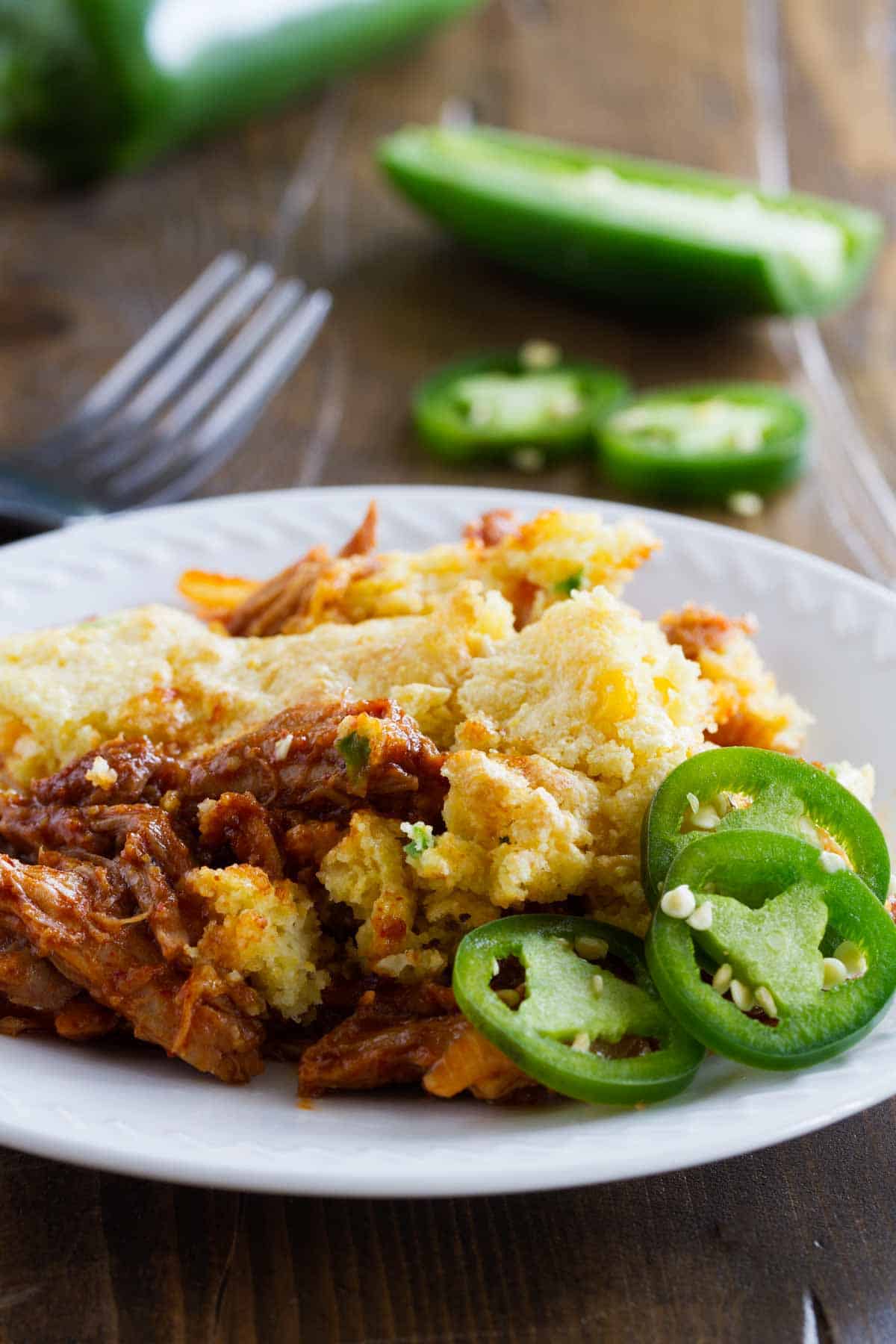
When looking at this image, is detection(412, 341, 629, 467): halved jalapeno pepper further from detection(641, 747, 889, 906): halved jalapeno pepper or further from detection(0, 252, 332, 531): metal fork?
detection(641, 747, 889, 906): halved jalapeno pepper

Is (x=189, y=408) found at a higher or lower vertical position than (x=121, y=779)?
lower

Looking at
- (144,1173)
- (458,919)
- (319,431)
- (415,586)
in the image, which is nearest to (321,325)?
(319,431)

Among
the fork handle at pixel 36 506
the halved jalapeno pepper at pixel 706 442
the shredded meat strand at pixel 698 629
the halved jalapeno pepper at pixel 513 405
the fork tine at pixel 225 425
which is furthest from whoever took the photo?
the halved jalapeno pepper at pixel 513 405

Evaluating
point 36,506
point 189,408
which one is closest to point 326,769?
point 36,506

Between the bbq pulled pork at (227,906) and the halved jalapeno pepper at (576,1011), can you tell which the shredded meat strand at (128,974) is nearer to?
the bbq pulled pork at (227,906)

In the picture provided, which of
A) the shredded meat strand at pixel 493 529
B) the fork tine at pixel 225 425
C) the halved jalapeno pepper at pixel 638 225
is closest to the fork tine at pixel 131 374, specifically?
the fork tine at pixel 225 425

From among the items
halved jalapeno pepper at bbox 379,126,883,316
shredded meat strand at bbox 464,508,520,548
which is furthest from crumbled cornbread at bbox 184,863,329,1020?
halved jalapeno pepper at bbox 379,126,883,316

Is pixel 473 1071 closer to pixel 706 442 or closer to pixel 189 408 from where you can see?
pixel 189 408

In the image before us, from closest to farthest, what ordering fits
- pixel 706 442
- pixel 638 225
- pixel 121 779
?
pixel 121 779 < pixel 706 442 < pixel 638 225
